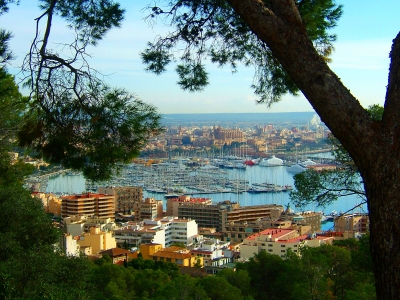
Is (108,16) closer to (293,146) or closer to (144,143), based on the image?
(144,143)

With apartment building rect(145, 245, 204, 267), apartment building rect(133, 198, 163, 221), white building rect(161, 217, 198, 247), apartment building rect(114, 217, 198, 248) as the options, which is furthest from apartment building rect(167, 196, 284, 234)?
apartment building rect(145, 245, 204, 267)

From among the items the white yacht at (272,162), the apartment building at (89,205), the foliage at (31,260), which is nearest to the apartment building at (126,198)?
the apartment building at (89,205)

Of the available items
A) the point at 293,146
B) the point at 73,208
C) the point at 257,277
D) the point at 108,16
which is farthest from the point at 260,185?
the point at 108,16

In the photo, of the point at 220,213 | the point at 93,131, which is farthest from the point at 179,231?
the point at 93,131

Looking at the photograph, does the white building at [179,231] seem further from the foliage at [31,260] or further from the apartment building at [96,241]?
the foliage at [31,260]

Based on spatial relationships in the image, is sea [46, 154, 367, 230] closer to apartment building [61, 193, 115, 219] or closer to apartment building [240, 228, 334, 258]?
apartment building [61, 193, 115, 219]

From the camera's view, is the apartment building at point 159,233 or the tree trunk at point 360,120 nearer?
the tree trunk at point 360,120
